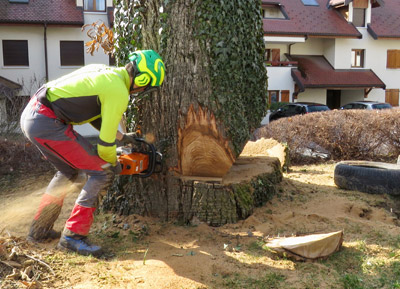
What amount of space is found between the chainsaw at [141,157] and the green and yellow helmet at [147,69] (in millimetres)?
621

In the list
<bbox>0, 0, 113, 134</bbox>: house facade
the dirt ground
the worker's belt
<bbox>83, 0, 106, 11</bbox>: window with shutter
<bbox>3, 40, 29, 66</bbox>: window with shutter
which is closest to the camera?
the dirt ground

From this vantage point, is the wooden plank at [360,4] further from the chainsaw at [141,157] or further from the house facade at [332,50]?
the chainsaw at [141,157]

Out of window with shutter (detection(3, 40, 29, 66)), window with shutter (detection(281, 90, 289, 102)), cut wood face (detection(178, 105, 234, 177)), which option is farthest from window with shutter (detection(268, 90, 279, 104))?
cut wood face (detection(178, 105, 234, 177))

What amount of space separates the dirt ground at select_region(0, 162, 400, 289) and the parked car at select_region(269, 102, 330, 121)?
15.2m

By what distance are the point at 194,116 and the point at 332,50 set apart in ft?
80.7

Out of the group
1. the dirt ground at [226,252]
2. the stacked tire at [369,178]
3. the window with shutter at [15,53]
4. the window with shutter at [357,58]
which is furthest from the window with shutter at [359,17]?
the dirt ground at [226,252]

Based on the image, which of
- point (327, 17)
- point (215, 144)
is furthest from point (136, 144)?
point (327, 17)

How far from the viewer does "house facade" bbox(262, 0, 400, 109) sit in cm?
2478

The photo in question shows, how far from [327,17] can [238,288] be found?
26634 mm

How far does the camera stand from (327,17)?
26.8 metres

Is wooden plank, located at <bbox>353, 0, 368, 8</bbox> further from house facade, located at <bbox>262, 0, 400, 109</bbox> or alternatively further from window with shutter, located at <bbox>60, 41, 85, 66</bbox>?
window with shutter, located at <bbox>60, 41, 85, 66</bbox>

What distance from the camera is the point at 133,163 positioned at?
3777mm

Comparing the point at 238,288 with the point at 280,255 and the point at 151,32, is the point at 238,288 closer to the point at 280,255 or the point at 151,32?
the point at 280,255

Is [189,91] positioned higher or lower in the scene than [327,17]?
lower
